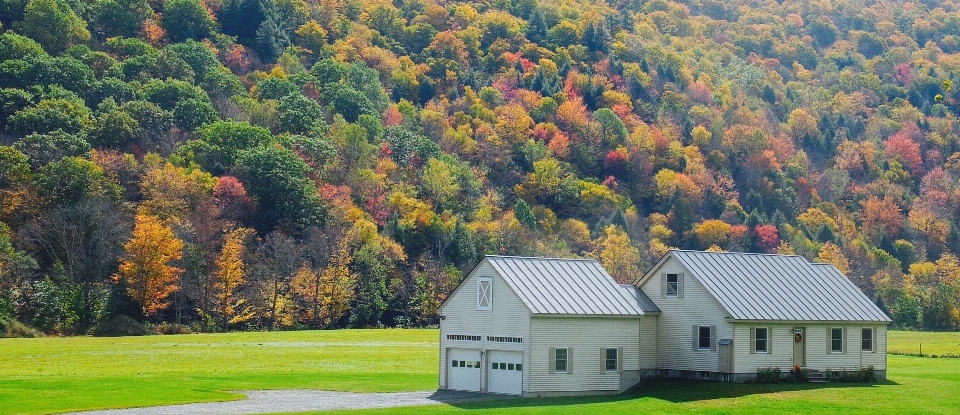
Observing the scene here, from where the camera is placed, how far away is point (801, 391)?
57125mm

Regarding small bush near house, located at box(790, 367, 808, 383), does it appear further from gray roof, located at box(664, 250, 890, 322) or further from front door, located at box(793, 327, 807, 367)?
gray roof, located at box(664, 250, 890, 322)

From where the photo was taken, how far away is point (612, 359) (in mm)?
59344

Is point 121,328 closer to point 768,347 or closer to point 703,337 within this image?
point 703,337

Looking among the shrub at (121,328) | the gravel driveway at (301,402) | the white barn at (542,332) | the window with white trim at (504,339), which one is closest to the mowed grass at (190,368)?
the gravel driveway at (301,402)

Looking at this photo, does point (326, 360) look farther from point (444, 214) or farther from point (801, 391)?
point (444, 214)

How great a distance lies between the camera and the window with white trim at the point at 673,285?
62.1m

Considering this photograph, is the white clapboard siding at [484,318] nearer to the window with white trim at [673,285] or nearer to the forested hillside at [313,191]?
the window with white trim at [673,285]

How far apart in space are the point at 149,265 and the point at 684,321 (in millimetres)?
60216

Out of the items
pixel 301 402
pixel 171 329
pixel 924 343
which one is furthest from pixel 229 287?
pixel 301 402

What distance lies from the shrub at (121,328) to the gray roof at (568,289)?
49.3m

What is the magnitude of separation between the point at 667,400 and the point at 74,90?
111839 millimetres

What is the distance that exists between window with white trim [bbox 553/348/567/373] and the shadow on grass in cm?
143

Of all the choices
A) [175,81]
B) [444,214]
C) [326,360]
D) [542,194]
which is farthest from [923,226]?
[326,360]

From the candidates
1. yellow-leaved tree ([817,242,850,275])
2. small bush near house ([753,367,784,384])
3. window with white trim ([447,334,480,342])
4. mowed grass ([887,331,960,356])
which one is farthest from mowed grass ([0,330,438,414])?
yellow-leaved tree ([817,242,850,275])
